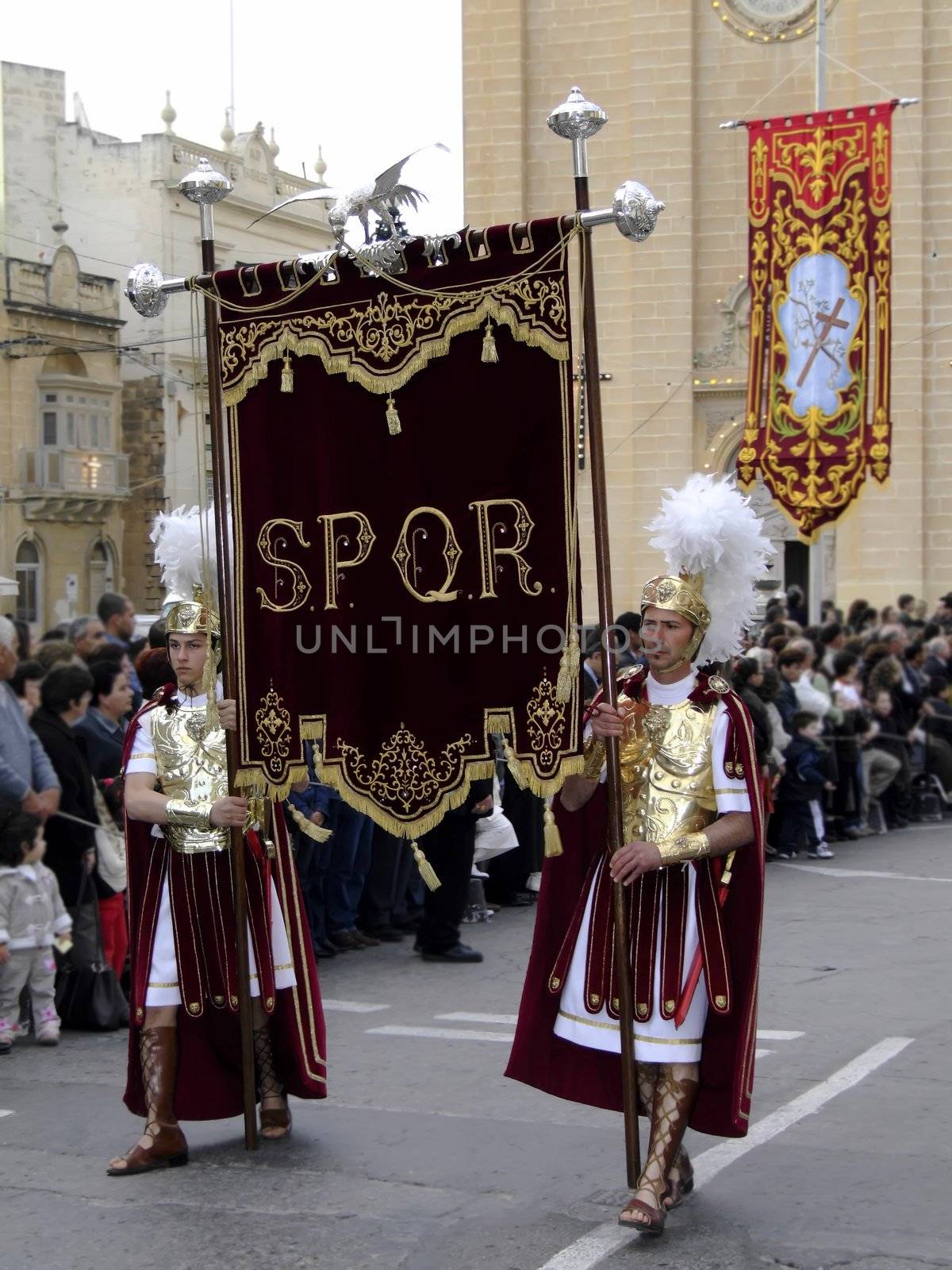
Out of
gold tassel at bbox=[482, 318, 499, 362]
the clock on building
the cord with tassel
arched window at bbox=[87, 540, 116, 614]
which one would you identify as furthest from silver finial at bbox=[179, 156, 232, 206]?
arched window at bbox=[87, 540, 116, 614]

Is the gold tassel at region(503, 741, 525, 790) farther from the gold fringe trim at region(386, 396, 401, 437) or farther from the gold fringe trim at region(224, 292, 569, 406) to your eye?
the gold fringe trim at region(224, 292, 569, 406)

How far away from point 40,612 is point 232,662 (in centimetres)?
3491

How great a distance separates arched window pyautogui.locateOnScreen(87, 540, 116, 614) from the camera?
137 feet

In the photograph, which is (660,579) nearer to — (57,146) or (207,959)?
(207,959)

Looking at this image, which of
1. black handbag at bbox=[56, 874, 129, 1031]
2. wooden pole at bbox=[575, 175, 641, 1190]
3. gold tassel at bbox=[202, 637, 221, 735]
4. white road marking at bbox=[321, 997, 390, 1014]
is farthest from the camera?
white road marking at bbox=[321, 997, 390, 1014]

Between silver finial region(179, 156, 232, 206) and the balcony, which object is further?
the balcony

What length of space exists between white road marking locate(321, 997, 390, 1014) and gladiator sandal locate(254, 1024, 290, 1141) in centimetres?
245

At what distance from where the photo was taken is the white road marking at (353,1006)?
29.0 feet

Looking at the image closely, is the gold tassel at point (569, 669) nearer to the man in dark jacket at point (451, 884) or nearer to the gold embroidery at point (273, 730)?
the gold embroidery at point (273, 730)

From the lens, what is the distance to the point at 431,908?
10062 mm

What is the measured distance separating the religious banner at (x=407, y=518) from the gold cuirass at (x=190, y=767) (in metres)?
0.20

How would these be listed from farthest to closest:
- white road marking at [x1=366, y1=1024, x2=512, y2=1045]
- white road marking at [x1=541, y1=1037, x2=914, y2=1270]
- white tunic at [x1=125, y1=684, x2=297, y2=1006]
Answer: white road marking at [x1=366, y1=1024, x2=512, y2=1045], white tunic at [x1=125, y1=684, x2=297, y2=1006], white road marking at [x1=541, y1=1037, x2=914, y2=1270]

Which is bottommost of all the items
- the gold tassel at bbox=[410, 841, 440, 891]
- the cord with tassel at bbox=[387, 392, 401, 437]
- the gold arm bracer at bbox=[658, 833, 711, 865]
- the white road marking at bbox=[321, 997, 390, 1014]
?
the white road marking at bbox=[321, 997, 390, 1014]

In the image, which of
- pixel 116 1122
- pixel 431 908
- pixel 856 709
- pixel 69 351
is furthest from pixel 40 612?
pixel 116 1122
